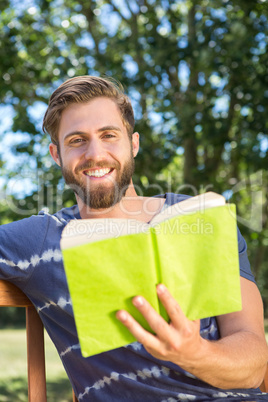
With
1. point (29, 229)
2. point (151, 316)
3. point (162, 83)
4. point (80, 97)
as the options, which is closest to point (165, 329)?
point (151, 316)

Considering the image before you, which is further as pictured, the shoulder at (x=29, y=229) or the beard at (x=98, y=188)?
the beard at (x=98, y=188)

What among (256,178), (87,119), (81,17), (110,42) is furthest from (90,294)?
(81,17)

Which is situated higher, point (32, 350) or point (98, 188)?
point (98, 188)

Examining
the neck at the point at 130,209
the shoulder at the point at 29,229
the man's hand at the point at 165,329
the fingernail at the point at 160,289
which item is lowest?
the man's hand at the point at 165,329

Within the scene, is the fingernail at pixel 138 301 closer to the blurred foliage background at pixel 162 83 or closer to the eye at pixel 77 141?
the eye at pixel 77 141

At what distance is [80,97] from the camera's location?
74.9 inches

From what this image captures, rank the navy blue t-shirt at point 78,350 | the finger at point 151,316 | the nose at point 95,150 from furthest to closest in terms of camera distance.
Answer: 1. the nose at point 95,150
2. the navy blue t-shirt at point 78,350
3. the finger at point 151,316

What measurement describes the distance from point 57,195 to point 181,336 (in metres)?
3.33

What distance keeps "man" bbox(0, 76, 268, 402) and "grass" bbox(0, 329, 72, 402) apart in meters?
4.93

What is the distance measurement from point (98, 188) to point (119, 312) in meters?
0.86

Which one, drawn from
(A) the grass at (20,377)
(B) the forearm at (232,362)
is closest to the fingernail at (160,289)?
(B) the forearm at (232,362)

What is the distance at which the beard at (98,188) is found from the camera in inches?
72.9

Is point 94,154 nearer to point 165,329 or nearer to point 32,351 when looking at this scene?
point 32,351

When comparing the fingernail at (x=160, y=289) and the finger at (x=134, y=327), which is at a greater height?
the fingernail at (x=160, y=289)
